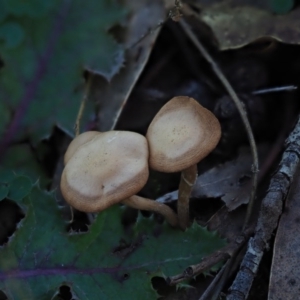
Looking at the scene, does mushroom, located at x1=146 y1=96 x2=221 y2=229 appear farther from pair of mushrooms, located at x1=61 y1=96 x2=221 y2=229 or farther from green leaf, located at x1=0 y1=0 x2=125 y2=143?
green leaf, located at x1=0 y1=0 x2=125 y2=143

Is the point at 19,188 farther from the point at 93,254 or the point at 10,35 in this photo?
the point at 10,35

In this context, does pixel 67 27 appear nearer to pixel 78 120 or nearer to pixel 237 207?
pixel 78 120

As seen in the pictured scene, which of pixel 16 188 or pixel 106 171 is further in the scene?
pixel 16 188

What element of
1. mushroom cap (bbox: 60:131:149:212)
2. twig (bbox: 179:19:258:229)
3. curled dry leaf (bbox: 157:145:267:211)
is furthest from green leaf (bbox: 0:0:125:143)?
mushroom cap (bbox: 60:131:149:212)

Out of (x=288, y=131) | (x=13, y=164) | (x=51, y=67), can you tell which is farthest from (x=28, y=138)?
(x=288, y=131)

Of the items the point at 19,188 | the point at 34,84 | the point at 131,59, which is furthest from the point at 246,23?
the point at 19,188

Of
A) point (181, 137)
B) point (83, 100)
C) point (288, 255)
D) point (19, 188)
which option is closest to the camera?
point (181, 137)

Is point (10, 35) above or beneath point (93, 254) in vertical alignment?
above

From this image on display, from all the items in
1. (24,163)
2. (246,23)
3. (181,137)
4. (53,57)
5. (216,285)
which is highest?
(181,137)
